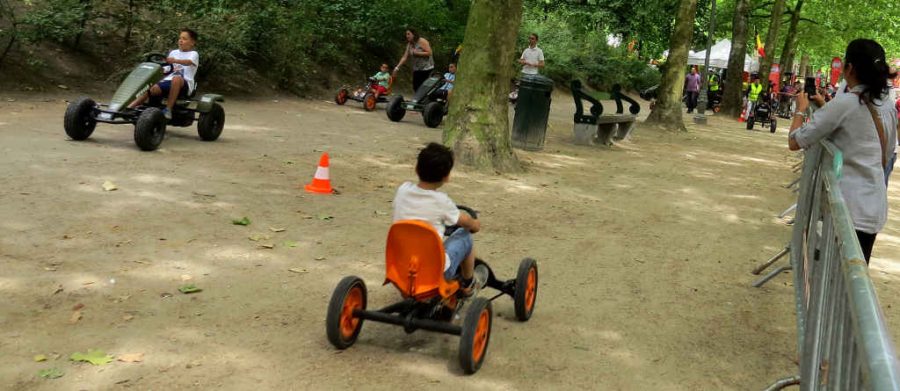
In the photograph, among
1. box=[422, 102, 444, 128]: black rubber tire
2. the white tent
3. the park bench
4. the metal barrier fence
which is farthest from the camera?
the white tent

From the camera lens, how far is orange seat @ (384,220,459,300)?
4.08 meters

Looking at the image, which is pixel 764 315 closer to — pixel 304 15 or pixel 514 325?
pixel 514 325

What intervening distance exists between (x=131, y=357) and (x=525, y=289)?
2.18m

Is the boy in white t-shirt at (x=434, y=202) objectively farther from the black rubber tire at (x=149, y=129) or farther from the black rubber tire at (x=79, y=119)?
the black rubber tire at (x=79, y=119)

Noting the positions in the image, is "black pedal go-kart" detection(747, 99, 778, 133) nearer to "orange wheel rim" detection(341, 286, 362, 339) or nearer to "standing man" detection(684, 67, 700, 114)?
"standing man" detection(684, 67, 700, 114)

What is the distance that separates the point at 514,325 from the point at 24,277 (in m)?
2.89

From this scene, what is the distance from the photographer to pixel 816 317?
3.57 m

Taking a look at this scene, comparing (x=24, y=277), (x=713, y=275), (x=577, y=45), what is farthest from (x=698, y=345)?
(x=577, y=45)

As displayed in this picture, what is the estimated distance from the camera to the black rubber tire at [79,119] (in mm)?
8922

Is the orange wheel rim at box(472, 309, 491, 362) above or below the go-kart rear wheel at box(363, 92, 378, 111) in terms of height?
below

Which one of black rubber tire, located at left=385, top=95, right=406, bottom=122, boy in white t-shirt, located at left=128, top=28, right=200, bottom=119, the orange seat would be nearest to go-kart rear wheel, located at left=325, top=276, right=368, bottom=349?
the orange seat

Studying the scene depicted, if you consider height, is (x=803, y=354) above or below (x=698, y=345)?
above

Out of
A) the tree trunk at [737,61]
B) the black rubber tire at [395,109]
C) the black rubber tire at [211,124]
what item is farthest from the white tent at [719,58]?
the black rubber tire at [211,124]

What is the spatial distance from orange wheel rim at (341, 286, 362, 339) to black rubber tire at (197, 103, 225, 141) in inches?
250
